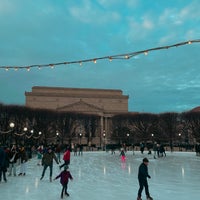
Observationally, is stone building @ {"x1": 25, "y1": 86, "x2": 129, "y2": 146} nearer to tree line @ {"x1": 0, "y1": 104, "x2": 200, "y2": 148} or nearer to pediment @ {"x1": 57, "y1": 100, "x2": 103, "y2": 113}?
pediment @ {"x1": 57, "y1": 100, "x2": 103, "y2": 113}

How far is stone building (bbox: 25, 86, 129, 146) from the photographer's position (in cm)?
9881

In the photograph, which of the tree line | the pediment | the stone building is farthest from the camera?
the stone building

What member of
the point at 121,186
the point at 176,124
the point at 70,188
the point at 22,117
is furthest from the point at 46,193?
the point at 176,124

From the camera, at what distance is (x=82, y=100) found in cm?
10338

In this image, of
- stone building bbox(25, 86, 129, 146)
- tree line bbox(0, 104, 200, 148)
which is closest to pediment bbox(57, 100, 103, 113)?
stone building bbox(25, 86, 129, 146)

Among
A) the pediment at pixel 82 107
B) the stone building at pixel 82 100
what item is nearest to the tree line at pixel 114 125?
the pediment at pixel 82 107

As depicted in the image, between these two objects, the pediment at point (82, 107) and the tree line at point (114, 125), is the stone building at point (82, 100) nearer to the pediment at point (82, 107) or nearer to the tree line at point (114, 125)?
the pediment at point (82, 107)

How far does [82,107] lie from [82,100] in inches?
173

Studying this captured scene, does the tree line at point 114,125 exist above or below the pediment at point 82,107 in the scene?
below

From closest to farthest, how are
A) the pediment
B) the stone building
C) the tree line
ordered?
the tree line
the pediment
the stone building

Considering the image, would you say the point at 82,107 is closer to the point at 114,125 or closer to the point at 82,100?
the point at 82,100

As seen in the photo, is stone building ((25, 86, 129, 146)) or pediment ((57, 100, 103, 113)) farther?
stone building ((25, 86, 129, 146))

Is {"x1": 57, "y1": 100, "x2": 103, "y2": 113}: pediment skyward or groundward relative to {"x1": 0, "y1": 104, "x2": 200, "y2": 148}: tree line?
skyward

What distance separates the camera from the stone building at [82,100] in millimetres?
98812
